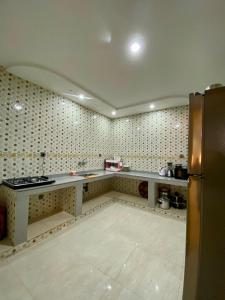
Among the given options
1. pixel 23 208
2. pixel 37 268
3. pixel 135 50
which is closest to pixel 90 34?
pixel 135 50

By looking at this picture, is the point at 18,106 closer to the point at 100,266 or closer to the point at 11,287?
the point at 11,287

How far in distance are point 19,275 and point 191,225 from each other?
162 cm

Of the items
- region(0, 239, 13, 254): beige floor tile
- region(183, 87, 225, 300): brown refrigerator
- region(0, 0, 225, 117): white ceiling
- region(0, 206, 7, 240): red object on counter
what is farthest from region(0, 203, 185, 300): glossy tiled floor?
region(0, 0, 225, 117): white ceiling

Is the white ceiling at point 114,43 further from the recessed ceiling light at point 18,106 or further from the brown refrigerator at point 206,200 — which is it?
the brown refrigerator at point 206,200

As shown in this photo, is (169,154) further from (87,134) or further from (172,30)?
(172,30)

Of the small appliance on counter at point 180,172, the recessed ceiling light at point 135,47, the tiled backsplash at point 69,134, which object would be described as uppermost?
the recessed ceiling light at point 135,47

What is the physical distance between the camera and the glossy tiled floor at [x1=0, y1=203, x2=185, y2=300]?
1.16m

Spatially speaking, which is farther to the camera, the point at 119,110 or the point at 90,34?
the point at 119,110

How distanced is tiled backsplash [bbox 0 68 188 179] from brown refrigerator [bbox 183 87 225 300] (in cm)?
222

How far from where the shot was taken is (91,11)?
3.64 feet

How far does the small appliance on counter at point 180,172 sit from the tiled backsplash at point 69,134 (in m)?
0.26

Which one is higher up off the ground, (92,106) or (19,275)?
(92,106)

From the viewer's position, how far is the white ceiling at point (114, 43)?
43.0 inches

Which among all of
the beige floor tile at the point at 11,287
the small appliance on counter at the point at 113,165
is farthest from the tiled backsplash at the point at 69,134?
the beige floor tile at the point at 11,287
